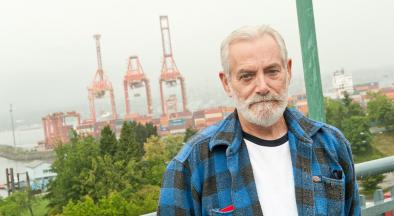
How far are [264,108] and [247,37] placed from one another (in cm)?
15

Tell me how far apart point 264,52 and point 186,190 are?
1.06 ft

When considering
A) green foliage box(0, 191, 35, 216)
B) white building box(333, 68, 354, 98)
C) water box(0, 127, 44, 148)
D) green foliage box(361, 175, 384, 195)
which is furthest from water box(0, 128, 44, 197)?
green foliage box(361, 175, 384, 195)

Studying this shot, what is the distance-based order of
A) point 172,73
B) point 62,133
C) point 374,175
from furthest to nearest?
point 172,73 → point 62,133 → point 374,175

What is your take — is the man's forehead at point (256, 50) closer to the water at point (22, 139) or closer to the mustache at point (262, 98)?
the mustache at point (262, 98)

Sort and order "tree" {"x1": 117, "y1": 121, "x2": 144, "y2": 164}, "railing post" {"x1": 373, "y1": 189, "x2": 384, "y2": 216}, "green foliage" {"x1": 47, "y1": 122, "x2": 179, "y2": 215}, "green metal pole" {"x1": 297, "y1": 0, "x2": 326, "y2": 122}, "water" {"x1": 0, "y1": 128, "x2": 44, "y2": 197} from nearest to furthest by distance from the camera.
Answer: "green metal pole" {"x1": 297, "y1": 0, "x2": 326, "y2": 122}, "railing post" {"x1": 373, "y1": 189, "x2": 384, "y2": 216}, "green foliage" {"x1": 47, "y1": 122, "x2": 179, "y2": 215}, "tree" {"x1": 117, "y1": 121, "x2": 144, "y2": 164}, "water" {"x1": 0, "y1": 128, "x2": 44, "y2": 197}

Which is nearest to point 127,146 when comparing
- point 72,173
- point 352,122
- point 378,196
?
point 72,173

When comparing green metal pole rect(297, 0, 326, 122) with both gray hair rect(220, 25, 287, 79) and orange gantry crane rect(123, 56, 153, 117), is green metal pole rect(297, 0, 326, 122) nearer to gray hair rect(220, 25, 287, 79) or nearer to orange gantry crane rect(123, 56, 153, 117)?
gray hair rect(220, 25, 287, 79)

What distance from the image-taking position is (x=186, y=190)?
1.02 meters

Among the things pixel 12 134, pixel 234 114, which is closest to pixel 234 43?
pixel 234 114

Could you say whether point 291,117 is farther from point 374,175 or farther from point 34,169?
point 34,169

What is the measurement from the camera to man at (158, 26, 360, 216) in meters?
1.00

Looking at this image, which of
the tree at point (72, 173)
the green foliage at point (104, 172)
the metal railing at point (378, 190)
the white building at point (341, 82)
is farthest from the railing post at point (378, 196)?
the white building at point (341, 82)

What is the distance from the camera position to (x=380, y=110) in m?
35.1

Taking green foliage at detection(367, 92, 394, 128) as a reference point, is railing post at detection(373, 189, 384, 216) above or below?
above
